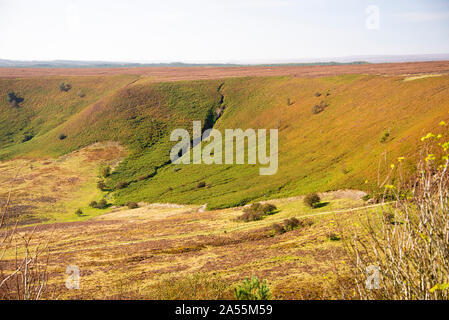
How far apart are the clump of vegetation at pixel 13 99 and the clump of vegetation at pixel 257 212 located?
88733 millimetres

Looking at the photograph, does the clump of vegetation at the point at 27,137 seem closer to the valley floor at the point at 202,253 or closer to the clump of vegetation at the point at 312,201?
the valley floor at the point at 202,253

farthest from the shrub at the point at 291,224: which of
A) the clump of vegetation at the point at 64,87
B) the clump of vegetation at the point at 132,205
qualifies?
the clump of vegetation at the point at 64,87

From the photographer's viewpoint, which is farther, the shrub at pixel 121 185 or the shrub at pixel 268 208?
the shrub at pixel 121 185

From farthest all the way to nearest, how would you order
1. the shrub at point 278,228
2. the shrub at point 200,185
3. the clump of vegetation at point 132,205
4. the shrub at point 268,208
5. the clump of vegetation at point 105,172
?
the clump of vegetation at point 105,172, the shrub at point 200,185, the clump of vegetation at point 132,205, the shrub at point 268,208, the shrub at point 278,228

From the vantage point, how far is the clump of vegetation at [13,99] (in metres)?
88.9

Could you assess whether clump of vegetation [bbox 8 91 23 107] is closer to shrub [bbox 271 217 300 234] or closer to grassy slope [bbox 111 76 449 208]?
grassy slope [bbox 111 76 449 208]

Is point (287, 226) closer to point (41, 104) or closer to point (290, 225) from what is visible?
point (290, 225)

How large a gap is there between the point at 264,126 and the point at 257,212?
3601 cm

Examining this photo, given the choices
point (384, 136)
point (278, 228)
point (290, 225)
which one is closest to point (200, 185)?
point (278, 228)

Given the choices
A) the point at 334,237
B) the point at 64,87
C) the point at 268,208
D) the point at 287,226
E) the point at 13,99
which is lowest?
the point at 268,208

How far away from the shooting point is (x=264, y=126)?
6512 cm

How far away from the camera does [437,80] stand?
50000 mm

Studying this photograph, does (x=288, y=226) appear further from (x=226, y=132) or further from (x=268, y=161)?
(x=226, y=132)

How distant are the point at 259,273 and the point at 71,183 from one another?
1877 inches
